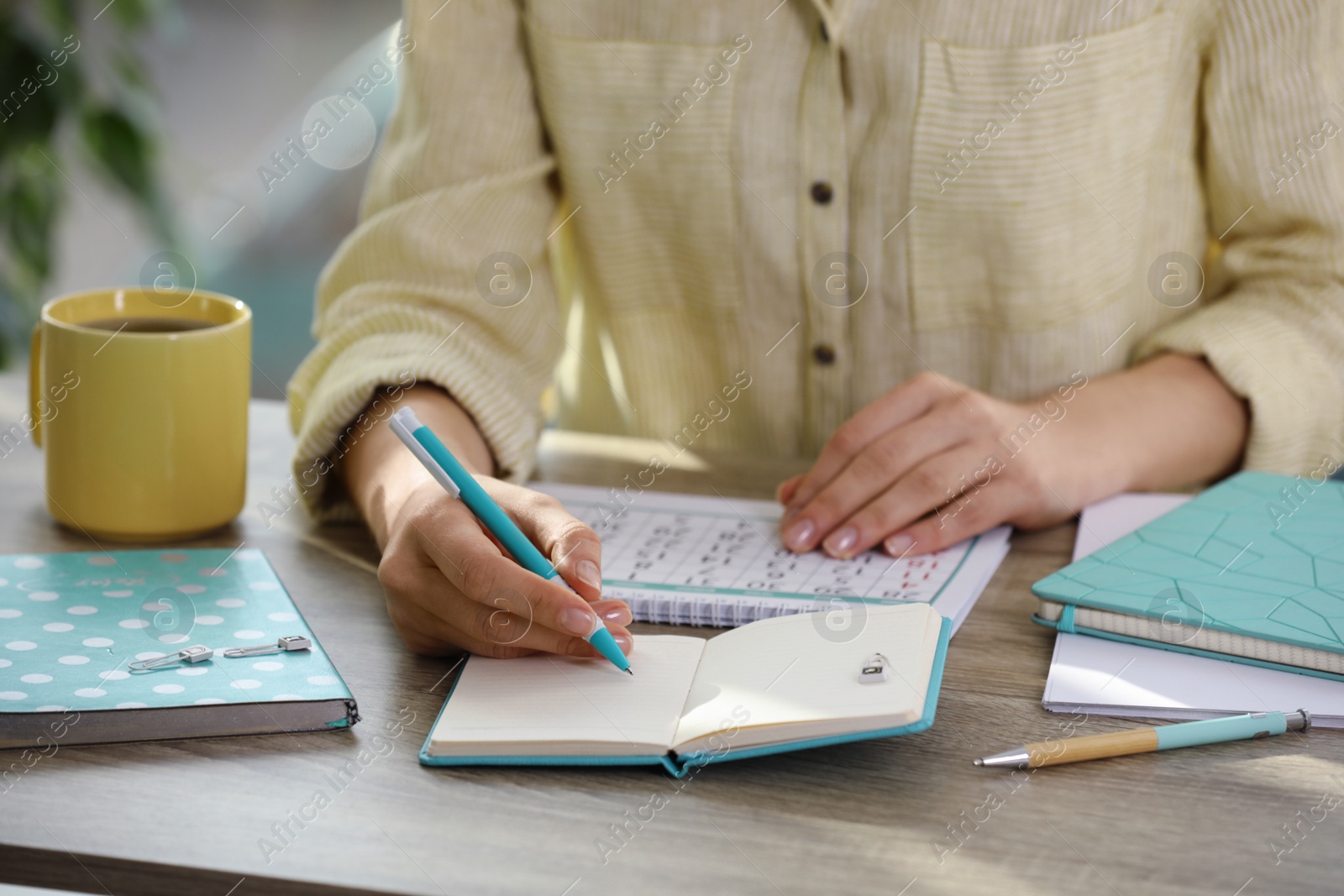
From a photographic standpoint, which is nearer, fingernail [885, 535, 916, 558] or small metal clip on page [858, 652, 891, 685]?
small metal clip on page [858, 652, 891, 685]

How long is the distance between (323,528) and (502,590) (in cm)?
32

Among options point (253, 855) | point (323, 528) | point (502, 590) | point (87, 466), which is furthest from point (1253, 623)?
point (87, 466)

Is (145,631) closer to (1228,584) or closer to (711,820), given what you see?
(711,820)

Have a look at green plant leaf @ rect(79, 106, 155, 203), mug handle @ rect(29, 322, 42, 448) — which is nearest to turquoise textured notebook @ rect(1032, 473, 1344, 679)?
mug handle @ rect(29, 322, 42, 448)

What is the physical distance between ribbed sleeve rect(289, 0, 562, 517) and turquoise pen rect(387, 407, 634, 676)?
23 cm

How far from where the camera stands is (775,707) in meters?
0.54

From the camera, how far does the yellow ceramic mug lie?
77cm

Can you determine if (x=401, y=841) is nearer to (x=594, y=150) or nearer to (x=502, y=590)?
(x=502, y=590)

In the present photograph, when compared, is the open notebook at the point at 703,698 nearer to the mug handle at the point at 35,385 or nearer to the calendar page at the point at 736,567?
the calendar page at the point at 736,567

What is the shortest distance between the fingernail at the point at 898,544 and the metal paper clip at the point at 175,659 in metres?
0.41

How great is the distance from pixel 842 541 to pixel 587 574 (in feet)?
0.76

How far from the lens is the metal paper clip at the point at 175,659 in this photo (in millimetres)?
601

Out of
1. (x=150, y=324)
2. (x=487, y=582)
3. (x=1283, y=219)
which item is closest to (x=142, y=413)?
(x=150, y=324)

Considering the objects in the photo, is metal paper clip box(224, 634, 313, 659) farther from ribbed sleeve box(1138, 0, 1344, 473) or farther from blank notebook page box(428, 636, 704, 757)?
ribbed sleeve box(1138, 0, 1344, 473)
